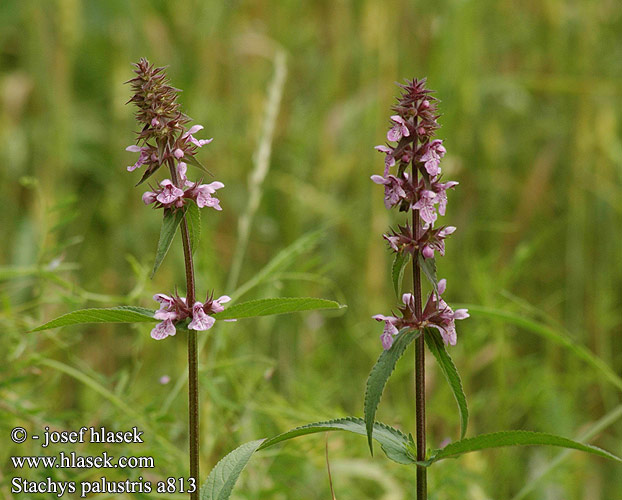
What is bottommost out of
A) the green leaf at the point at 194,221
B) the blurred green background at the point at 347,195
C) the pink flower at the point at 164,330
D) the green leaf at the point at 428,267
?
the pink flower at the point at 164,330

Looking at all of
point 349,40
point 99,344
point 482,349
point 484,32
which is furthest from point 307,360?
point 484,32

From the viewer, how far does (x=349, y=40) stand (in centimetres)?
234

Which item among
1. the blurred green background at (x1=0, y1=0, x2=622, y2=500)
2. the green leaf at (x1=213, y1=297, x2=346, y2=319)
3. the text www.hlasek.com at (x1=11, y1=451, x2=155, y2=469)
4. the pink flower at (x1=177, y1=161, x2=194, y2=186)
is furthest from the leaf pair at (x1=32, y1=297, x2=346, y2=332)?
the blurred green background at (x1=0, y1=0, x2=622, y2=500)

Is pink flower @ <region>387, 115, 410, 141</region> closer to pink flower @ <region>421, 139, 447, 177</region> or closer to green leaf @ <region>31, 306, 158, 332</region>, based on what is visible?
pink flower @ <region>421, 139, 447, 177</region>

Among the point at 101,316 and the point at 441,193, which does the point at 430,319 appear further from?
the point at 101,316

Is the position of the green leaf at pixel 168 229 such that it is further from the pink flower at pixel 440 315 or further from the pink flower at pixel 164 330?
the pink flower at pixel 440 315

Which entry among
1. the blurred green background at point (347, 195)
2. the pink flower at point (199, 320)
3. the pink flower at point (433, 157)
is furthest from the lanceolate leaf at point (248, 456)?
the blurred green background at point (347, 195)

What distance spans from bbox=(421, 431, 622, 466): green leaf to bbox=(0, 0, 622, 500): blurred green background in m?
0.63

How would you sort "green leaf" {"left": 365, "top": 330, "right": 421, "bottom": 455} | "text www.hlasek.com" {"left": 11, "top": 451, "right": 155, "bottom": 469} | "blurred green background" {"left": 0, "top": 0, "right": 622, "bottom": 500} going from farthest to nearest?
1. "blurred green background" {"left": 0, "top": 0, "right": 622, "bottom": 500}
2. "text www.hlasek.com" {"left": 11, "top": 451, "right": 155, "bottom": 469}
3. "green leaf" {"left": 365, "top": 330, "right": 421, "bottom": 455}

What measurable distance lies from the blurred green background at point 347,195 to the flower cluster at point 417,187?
64cm

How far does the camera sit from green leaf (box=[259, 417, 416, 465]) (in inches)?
24.4

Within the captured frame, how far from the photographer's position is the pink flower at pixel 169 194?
0.63 metres

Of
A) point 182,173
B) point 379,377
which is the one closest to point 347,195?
point 182,173

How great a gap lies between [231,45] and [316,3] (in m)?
0.36
